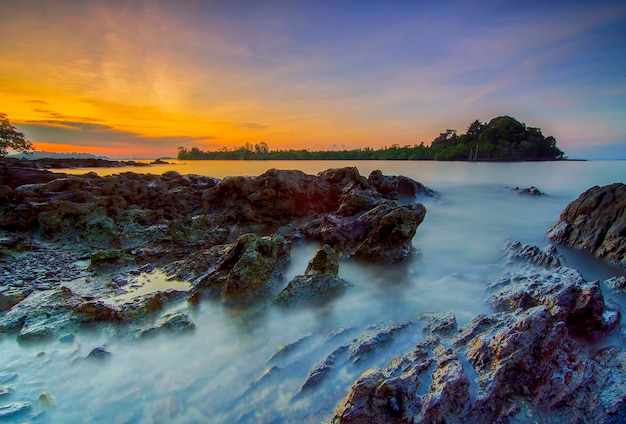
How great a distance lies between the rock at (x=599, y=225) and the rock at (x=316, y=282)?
5.58 metres

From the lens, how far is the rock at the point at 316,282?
5262mm

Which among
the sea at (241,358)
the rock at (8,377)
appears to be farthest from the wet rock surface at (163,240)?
the rock at (8,377)

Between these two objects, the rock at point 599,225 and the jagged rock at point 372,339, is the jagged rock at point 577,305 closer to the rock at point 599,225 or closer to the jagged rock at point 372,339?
the jagged rock at point 372,339

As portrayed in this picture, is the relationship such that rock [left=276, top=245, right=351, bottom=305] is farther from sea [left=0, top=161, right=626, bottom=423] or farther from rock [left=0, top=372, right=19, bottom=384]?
rock [left=0, top=372, right=19, bottom=384]

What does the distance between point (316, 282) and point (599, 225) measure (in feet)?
22.2

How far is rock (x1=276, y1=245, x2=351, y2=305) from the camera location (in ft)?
17.3

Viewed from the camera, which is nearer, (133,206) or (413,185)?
(133,206)

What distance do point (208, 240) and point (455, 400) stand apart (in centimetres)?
741

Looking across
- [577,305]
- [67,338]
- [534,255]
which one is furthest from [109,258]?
[534,255]

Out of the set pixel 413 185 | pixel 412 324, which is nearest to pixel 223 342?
pixel 412 324

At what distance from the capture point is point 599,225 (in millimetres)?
7086

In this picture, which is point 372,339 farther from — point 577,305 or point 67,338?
point 67,338

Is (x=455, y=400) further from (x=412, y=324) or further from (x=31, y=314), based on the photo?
(x=31, y=314)

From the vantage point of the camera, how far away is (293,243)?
8461 mm
